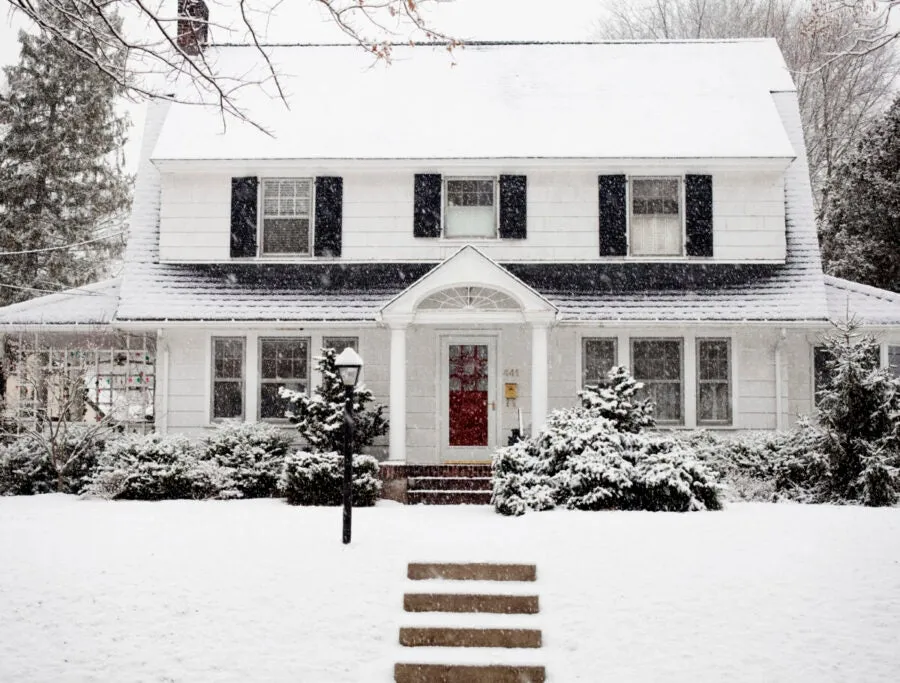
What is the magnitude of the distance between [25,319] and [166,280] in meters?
2.47

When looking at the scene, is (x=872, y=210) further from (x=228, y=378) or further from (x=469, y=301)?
(x=228, y=378)

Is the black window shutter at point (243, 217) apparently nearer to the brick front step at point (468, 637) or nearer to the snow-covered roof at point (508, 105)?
the snow-covered roof at point (508, 105)

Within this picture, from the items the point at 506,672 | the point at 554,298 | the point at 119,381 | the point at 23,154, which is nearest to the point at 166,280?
the point at 119,381

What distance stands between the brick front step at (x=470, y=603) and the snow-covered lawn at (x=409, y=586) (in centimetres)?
14

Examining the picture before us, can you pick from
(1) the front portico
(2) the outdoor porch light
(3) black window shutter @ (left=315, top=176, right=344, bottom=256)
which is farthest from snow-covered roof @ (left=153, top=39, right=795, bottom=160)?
(2) the outdoor porch light

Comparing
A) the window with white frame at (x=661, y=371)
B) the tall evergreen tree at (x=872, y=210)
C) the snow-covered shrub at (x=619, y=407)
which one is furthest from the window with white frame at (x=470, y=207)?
the tall evergreen tree at (x=872, y=210)

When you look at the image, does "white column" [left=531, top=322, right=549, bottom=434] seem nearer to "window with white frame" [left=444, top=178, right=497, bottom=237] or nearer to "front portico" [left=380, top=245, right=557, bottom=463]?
"front portico" [left=380, top=245, right=557, bottom=463]

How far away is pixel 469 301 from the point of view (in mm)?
15055

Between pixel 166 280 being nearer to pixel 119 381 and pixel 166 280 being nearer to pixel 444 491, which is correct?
pixel 119 381

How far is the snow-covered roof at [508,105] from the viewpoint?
1667cm

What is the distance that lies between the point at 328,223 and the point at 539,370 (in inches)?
Result: 184

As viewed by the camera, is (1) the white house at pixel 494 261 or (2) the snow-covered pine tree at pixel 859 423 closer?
(2) the snow-covered pine tree at pixel 859 423

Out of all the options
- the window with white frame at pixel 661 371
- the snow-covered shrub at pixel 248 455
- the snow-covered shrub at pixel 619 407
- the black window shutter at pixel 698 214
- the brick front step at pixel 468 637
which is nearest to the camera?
the brick front step at pixel 468 637

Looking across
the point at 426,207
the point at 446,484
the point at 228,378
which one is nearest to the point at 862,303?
the point at 426,207
